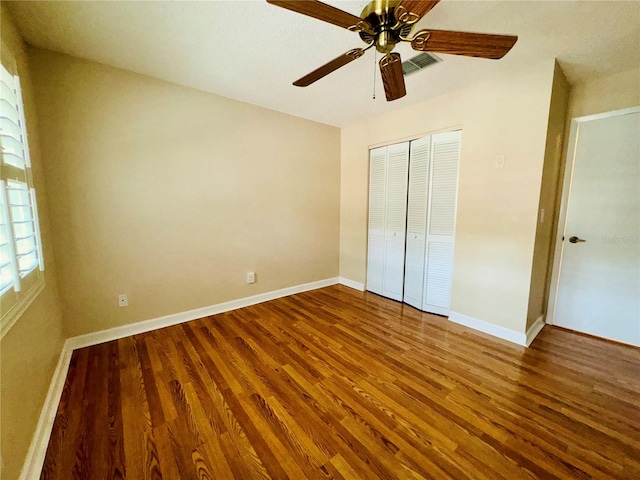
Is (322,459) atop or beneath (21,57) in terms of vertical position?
beneath

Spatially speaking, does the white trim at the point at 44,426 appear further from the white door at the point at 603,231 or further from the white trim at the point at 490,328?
the white door at the point at 603,231

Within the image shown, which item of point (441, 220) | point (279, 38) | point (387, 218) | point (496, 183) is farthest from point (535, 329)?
point (279, 38)

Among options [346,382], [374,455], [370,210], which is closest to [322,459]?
[374,455]

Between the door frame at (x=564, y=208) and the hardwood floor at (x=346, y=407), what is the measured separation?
0.36m

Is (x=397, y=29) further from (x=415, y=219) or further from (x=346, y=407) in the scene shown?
(x=346, y=407)

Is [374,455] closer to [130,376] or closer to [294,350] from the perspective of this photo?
[294,350]

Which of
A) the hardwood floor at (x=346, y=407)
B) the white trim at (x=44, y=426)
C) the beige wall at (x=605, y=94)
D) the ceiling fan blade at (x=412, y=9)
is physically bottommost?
the hardwood floor at (x=346, y=407)

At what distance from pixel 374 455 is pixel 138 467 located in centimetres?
115

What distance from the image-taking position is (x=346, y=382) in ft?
5.77

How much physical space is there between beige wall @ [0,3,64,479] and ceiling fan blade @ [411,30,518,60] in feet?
7.71

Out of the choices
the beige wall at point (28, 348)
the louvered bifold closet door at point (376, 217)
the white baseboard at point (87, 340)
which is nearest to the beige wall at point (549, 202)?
the louvered bifold closet door at point (376, 217)

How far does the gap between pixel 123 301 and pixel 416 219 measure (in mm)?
3192

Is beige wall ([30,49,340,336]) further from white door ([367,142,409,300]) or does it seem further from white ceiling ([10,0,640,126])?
white door ([367,142,409,300])

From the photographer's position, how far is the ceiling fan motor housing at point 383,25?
45.9 inches
